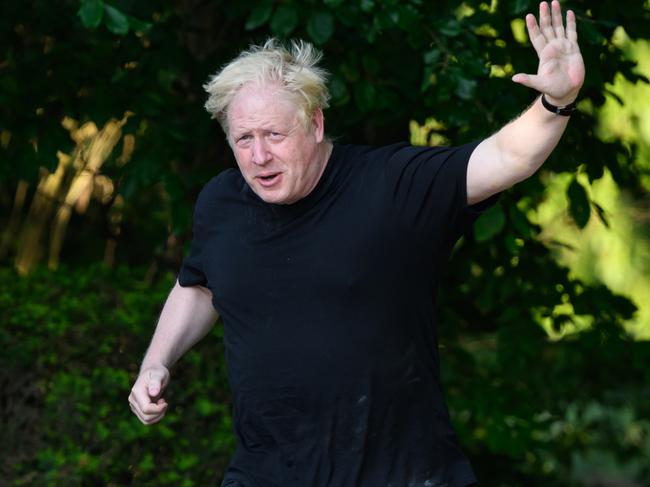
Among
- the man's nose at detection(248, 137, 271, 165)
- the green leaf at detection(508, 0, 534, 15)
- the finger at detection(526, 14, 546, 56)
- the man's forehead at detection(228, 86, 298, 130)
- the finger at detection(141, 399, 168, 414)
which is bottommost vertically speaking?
the finger at detection(141, 399, 168, 414)

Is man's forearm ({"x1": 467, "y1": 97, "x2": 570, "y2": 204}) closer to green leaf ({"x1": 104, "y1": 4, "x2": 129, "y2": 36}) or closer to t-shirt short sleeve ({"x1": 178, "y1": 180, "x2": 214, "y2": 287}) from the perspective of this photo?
t-shirt short sleeve ({"x1": 178, "y1": 180, "x2": 214, "y2": 287})

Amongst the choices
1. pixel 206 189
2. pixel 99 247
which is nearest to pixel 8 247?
pixel 99 247

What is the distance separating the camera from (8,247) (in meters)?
7.25

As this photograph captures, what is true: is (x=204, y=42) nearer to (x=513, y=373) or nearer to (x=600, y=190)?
(x=513, y=373)

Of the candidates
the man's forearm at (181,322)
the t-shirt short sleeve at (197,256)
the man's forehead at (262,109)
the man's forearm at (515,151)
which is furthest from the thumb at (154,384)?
the man's forearm at (515,151)

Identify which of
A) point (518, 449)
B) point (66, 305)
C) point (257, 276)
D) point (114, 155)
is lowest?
point (518, 449)

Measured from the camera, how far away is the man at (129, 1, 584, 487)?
2561mm

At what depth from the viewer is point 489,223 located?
159 inches

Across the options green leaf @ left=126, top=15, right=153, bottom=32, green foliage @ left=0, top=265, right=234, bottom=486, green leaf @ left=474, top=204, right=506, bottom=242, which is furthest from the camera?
green foliage @ left=0, top=265, right=234, bottom=486

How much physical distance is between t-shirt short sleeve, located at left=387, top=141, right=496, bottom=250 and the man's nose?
0.28 metres

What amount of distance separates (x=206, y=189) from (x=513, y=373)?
2.49 m

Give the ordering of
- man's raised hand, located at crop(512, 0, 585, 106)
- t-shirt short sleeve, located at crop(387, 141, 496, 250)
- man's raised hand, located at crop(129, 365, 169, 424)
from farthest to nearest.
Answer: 1. man's raised hand, located at crop(129, 365, 169, 424)
2. t-shirt short sleeve, located at crop(387, 141, 496, 250)
3. man's raised hand, located at crop(512, 0, 585, 106)

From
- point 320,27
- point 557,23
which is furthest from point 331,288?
point 320,27

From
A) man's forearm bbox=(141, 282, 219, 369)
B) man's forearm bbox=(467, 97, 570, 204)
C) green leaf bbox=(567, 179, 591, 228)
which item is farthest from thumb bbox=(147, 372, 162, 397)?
green leaf bbox=(567, 179, 591, 228)
